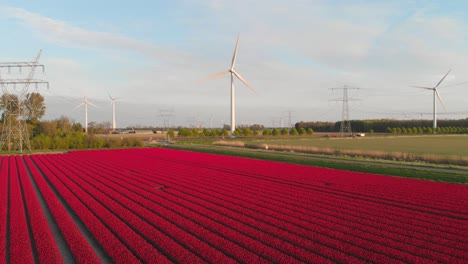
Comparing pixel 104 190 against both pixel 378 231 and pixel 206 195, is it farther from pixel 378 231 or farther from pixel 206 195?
pixel 378 231

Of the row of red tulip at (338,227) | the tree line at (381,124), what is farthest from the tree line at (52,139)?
the tree line at (381,124)

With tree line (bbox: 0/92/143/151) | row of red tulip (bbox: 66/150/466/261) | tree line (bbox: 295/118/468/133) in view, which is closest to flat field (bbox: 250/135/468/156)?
tree line (bbox: 0/92/143/151)

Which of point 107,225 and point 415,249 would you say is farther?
point 107,225

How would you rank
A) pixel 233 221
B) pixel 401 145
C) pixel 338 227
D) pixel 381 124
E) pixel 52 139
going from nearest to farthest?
pixel 338 227, pixel 233 221, pixel 52 139, pixel 401 145, pixel 381 124

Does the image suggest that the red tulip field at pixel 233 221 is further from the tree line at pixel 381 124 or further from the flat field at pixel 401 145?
the tree line at pixel 381 124

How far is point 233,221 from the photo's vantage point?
13.4 metres

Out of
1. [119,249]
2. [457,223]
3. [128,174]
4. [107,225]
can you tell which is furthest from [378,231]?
[128,174]

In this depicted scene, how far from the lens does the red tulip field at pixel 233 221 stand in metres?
9.96

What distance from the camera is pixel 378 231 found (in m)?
12.1

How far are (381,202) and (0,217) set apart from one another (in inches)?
583

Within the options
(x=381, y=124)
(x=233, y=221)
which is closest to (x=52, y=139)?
(x=233, y=221)

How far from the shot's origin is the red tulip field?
996cm

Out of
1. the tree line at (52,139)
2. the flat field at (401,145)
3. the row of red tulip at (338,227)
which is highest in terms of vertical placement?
the tree line at (52,139)

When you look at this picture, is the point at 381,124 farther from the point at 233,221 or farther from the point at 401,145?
the point at 233,221
